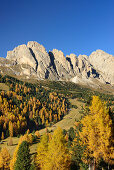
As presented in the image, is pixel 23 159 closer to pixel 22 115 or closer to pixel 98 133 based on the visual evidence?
pixel 98 133

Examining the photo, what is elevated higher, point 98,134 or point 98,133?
point 98,133

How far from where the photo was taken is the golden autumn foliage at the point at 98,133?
56.0 ft

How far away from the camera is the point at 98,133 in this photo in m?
17.6

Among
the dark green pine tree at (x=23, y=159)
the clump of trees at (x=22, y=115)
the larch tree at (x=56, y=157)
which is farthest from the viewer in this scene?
the clump of trees at (x=22, y=115)

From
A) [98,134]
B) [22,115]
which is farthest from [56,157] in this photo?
[22,115]

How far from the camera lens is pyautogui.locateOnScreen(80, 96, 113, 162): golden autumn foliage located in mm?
17062

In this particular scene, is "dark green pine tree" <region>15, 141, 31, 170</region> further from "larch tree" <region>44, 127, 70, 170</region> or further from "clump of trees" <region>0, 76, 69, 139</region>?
"clump of trees" <region>0, 76, 69, 139</region>

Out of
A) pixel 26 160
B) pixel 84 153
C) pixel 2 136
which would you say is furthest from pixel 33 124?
pixel 84 153

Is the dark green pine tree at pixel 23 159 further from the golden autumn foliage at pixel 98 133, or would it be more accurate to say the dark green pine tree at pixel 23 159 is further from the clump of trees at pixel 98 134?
the golden autumn foliage at pixel 98 133

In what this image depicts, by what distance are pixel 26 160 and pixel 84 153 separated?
567 inches

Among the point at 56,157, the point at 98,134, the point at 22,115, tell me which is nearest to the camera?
the point at 98,134

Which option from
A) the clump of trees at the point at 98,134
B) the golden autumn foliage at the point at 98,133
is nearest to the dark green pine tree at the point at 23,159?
the clump of trees at the point at 98,134

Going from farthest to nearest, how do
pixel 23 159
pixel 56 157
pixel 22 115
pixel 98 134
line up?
pixel 22 115, pixel 23 159, pixel 56 157, pixel 98 134

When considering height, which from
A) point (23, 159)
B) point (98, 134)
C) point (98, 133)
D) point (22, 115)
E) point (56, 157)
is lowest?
point (23, 159)
